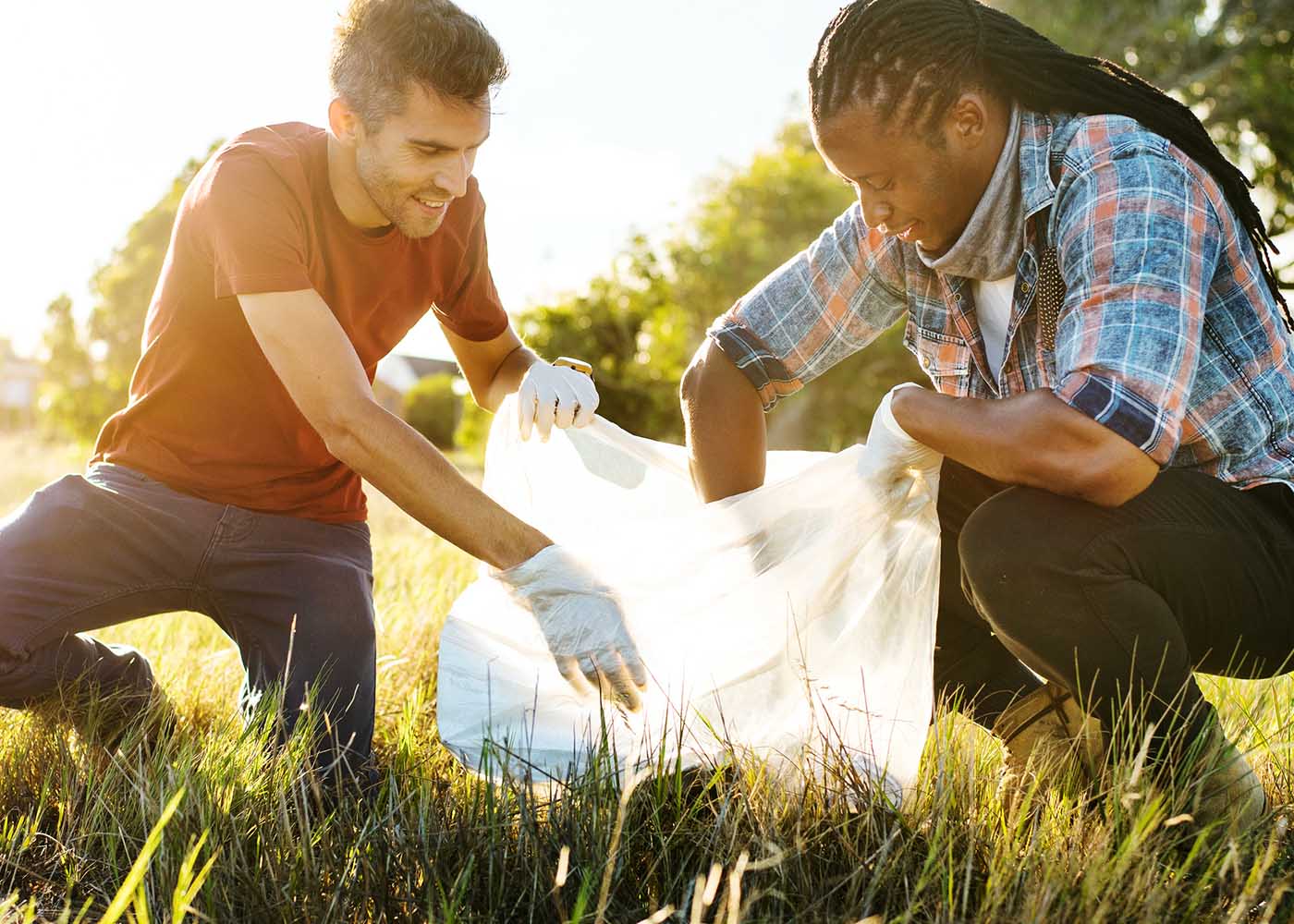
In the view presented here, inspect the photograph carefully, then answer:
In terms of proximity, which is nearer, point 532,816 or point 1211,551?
point 532,816

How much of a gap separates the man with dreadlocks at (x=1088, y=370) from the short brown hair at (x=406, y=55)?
2.10ft

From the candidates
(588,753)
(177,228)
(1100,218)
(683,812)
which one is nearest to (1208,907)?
(683,812)

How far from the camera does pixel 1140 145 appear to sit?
1.76 m

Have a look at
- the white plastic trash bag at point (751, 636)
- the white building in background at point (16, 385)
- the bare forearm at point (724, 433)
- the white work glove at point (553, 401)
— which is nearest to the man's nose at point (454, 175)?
the white work glove at point (553, 401)

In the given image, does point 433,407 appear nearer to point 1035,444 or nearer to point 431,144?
point 431,144

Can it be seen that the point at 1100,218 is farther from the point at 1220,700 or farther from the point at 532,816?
the point at 532,816

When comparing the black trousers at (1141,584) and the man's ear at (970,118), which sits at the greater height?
the man's ear at (970,118)

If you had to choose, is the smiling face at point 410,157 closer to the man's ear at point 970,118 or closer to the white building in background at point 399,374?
the man's ear at point 970,118

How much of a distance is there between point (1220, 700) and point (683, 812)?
127 cm

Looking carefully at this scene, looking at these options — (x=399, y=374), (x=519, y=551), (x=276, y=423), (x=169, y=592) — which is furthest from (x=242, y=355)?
(x=399, y=374)

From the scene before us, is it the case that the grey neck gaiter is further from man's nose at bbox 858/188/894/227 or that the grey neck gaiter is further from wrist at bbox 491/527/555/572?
wrist at bbox 491/527/555/572

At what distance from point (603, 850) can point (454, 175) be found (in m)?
1.32

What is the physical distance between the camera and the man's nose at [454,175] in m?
2.13

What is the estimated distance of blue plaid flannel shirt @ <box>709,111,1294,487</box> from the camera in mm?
1625
